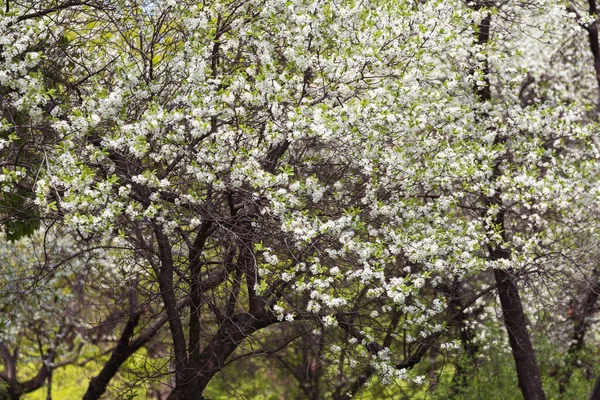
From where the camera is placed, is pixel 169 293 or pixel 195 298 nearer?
pixel 169 293

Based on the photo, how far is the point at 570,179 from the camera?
10164 millimetres

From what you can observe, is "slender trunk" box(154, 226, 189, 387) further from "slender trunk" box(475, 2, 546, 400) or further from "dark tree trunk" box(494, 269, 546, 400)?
"dark tree trunk" box(494, 269, 546, 400)

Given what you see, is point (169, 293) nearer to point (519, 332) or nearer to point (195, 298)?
point (195, 298)

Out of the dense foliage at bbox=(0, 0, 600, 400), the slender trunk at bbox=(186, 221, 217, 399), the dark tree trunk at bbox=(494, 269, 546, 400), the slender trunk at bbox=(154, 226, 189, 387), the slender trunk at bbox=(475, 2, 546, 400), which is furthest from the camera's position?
the dark tree trunk at bbox=(494, 269, 546, 400)

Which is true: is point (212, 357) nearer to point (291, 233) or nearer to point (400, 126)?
point (291, 233)

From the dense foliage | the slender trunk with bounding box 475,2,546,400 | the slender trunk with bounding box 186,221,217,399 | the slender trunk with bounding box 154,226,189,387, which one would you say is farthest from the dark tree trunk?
the slender trunk with bounding box 154,226,189,387

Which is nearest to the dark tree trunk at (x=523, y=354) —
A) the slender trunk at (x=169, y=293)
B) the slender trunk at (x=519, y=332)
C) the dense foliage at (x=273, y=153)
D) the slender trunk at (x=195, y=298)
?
the slender trunk at (x=519, y=332)

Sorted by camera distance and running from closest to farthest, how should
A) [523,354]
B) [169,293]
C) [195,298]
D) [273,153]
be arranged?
[169,293]
[273,153]
[195,298]
[523,354]

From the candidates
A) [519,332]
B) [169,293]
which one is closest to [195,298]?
[169,293]

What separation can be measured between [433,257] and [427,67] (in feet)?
6.83

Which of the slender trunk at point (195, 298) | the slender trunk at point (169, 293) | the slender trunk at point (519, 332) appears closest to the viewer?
the slender trunk at point (169, 293)

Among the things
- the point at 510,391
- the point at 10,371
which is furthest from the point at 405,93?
the point at 10,371

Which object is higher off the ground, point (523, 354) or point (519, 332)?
point (519, 332)

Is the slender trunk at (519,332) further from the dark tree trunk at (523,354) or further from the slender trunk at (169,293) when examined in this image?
the slender trunk at (169,293)
